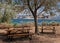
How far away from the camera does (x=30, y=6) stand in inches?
656

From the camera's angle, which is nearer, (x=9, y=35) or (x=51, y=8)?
(x=9, y=35)

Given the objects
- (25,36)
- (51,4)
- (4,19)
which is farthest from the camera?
(4,19)

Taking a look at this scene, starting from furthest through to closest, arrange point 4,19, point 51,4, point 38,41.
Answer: point 4,19, point 51,4, point 38,41

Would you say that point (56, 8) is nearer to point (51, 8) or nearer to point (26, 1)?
point (51, 8)

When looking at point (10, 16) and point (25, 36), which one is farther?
point (10, 16)

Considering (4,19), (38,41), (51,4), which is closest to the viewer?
(38,41)

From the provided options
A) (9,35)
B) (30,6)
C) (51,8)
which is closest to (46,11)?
(51,8)

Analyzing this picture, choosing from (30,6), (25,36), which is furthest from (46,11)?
(25,36)

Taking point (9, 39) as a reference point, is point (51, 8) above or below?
above

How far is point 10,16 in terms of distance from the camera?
2877cm

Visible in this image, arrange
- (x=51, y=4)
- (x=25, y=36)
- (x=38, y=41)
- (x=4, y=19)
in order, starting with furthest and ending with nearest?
(x=4, y=19), (x=51, y=4), (x=25, y=36), (x=38, y=41)

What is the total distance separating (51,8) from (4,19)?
12.4 meters

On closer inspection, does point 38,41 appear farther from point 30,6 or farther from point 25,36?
point 30,6

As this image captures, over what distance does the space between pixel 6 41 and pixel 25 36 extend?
1.88 meters
